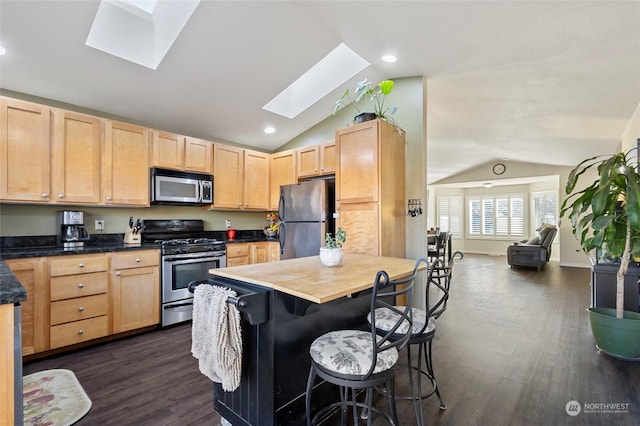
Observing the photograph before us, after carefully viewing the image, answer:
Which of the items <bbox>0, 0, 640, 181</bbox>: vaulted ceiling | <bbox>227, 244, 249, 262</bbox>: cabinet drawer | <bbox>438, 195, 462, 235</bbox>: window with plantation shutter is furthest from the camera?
<bbox>438, 195, 462, 235</bbox>: window with plantation shutter

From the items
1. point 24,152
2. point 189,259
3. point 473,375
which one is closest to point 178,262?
point 189,259

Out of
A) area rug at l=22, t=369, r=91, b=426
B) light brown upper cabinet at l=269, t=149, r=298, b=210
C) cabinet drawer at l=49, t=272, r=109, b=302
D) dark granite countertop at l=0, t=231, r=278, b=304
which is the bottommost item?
area rug at l=22, t=369, r=91, b=426

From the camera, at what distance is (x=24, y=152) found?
8.68 ft

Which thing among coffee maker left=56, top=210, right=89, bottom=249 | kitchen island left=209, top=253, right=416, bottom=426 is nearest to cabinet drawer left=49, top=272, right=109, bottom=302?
coffee maker left=56, top=210, right=89, bottom=249

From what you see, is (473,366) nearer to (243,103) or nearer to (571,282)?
(243,103)

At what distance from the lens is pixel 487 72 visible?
3.15 meters

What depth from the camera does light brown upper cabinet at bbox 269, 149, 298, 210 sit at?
4.47 meters

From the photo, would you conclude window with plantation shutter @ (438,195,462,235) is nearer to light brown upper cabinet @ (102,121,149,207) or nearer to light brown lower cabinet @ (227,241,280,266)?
light brown lower cabinet @ (227,241,280,266)

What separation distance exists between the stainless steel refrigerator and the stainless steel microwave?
3.41 feet

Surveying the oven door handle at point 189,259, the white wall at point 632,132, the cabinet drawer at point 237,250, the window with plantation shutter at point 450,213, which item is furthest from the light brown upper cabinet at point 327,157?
the window with plantation shutter at point 450,213

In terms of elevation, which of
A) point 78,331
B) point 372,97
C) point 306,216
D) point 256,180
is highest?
point 372,97

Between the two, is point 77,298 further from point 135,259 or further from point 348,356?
point 348,356

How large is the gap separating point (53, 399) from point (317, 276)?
6.68ft

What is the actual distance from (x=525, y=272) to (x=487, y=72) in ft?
17.7
